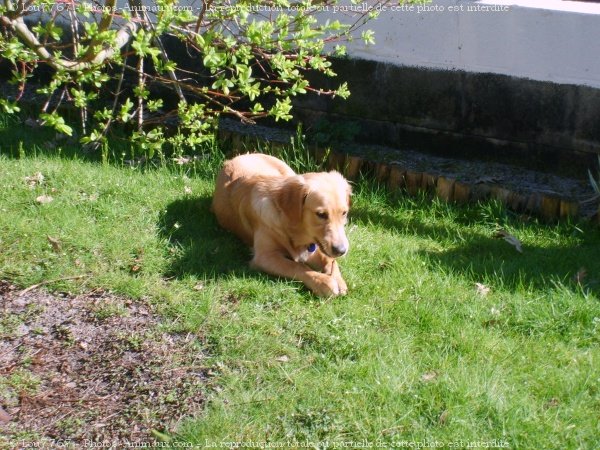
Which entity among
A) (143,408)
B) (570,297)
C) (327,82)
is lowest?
Answer: (143,408)

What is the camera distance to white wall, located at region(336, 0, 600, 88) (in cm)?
606

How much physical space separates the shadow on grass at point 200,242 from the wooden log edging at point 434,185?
1105mm

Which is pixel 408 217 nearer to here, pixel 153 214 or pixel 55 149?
pixel 153 214

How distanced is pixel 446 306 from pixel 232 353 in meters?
1.31

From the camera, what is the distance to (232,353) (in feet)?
13.9

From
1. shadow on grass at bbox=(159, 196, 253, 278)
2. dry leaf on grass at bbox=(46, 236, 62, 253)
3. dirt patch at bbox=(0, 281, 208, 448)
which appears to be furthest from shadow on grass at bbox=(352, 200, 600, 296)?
dry leaf on grass at bbox=(46, 236, 62, 253)

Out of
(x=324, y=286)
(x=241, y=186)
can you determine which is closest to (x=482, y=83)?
(x=241, y=186)

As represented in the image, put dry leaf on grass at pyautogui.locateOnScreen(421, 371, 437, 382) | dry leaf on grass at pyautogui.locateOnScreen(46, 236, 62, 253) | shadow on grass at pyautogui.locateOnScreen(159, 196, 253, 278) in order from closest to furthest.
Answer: dry leaf on grass at pyautogui.locateOnScreen(421, 371, 437, 382), shadow on grass at pyautogui.locateOnScreen(159, 196, 253, 278), dry leaf on grass at pyautogui.locateOnScreen(46, 236, 62, 253)

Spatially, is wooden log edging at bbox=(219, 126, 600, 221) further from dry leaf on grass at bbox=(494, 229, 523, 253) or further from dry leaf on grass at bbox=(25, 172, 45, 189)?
dry leaf on grass at bbox=(25, 172, 45, 189)

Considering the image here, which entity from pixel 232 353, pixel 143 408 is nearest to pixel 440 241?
pixel 232 353

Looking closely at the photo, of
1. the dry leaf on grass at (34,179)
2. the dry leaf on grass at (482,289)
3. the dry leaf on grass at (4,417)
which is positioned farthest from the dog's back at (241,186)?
the dry leaf on grass at (4,417)

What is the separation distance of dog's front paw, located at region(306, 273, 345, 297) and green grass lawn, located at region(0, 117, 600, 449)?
6cm

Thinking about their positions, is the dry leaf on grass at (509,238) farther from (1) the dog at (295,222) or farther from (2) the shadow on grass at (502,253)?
(1) the dog at (295,222)

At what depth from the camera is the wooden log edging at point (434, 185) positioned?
5.89m
